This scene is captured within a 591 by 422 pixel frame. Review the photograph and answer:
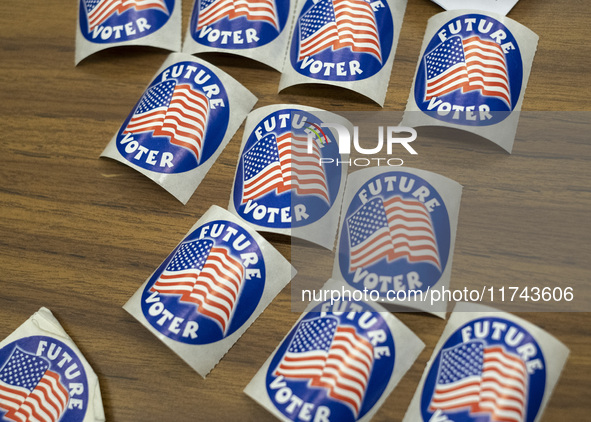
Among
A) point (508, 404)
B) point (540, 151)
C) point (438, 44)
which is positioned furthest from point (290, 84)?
point (508, 404)

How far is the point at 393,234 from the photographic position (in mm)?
745

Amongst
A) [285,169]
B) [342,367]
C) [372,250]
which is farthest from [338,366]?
[285,169]

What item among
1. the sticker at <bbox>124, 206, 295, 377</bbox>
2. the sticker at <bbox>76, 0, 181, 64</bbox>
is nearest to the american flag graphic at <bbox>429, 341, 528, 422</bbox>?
the sticker at <bbox>124, 206, 295, 377</bbox>

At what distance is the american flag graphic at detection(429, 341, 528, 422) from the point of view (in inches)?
26.2

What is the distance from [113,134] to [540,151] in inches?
21.7

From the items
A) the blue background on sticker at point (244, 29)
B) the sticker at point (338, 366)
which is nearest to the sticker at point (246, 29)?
the blue background on sticker at point (244, 29)

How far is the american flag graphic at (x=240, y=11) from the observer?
2.78ft

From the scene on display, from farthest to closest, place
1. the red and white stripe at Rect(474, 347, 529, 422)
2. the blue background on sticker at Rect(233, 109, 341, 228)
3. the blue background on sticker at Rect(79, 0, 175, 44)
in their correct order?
the blue background on sticker at Rect(79, 0, 175, 44)
the blue background on sticker at Rect(233, 109, 341, 228)
the red and white stripe at Rect(474, 347, 529, 422)

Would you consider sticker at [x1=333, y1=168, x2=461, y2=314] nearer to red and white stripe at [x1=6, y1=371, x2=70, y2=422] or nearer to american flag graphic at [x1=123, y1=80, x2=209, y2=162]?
american flag graphic at [x1=123, y1=80, x2=209, y2=162]

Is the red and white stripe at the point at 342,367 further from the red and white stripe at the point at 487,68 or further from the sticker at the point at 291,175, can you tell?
the red and white stripe at the point at 487,68

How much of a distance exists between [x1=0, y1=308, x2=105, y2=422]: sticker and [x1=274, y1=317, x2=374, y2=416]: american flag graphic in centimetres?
23

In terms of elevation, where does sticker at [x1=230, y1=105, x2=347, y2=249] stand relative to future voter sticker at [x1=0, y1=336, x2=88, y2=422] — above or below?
above

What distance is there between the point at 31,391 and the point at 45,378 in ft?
0.07

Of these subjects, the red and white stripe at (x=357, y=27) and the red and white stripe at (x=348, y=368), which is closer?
the red and white stripe at (x=348, y=368)
